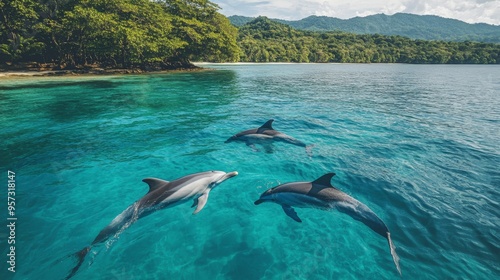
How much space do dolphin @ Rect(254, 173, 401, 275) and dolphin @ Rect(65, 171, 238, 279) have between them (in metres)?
1.99

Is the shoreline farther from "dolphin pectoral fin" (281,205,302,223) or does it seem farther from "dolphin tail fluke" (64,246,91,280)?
"dolphin pectoral fin" (281,205,302,223)

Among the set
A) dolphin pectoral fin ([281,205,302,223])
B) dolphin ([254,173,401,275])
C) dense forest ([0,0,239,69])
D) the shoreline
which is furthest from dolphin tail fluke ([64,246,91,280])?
the shoreline

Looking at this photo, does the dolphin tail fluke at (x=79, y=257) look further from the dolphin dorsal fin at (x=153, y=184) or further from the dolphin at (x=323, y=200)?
the dolphin at (x=323, y=200)

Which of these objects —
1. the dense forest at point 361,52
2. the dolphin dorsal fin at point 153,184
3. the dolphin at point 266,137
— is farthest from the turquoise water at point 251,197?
the dense forest at point 361,52

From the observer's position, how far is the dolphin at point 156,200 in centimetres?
555

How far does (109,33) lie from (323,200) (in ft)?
168

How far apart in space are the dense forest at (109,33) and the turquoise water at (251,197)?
34.7m

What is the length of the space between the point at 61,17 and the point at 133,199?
53.1 metres

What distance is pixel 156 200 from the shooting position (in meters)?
5.86

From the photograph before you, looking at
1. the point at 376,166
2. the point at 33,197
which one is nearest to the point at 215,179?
the point at 33,197

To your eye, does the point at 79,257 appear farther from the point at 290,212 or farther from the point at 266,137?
the point at 266,137

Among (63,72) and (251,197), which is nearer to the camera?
→ (251,197)

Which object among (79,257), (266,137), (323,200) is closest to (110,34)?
(266,137)

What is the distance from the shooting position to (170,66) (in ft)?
203
